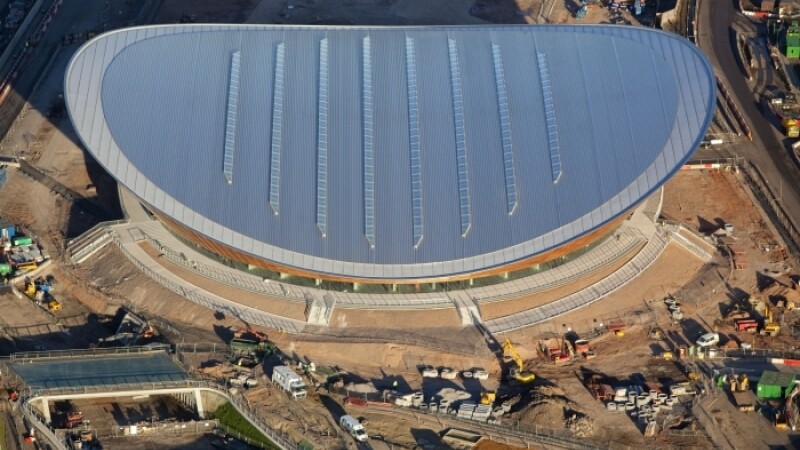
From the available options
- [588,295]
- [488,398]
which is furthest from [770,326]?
[488,398]

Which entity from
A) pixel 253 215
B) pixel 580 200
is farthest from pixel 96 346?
pixel 580 200

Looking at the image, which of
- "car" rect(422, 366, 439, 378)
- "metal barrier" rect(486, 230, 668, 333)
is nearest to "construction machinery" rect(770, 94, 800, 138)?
"metal barrier" rect(486, 230, 668, 333)

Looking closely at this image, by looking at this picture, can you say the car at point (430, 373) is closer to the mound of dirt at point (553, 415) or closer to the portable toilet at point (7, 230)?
the mound of dirt at point (553, 415)

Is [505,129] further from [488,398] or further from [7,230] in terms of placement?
[7,230]

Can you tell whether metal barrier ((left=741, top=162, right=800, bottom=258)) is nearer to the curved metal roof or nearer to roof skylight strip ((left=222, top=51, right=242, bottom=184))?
the curved metal roof

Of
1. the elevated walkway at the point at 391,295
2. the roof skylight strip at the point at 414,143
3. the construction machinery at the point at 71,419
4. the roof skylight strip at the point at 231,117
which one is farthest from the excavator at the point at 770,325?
the construction machinery at the point at 71,419

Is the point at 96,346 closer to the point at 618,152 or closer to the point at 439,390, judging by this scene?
the point at 439,390
